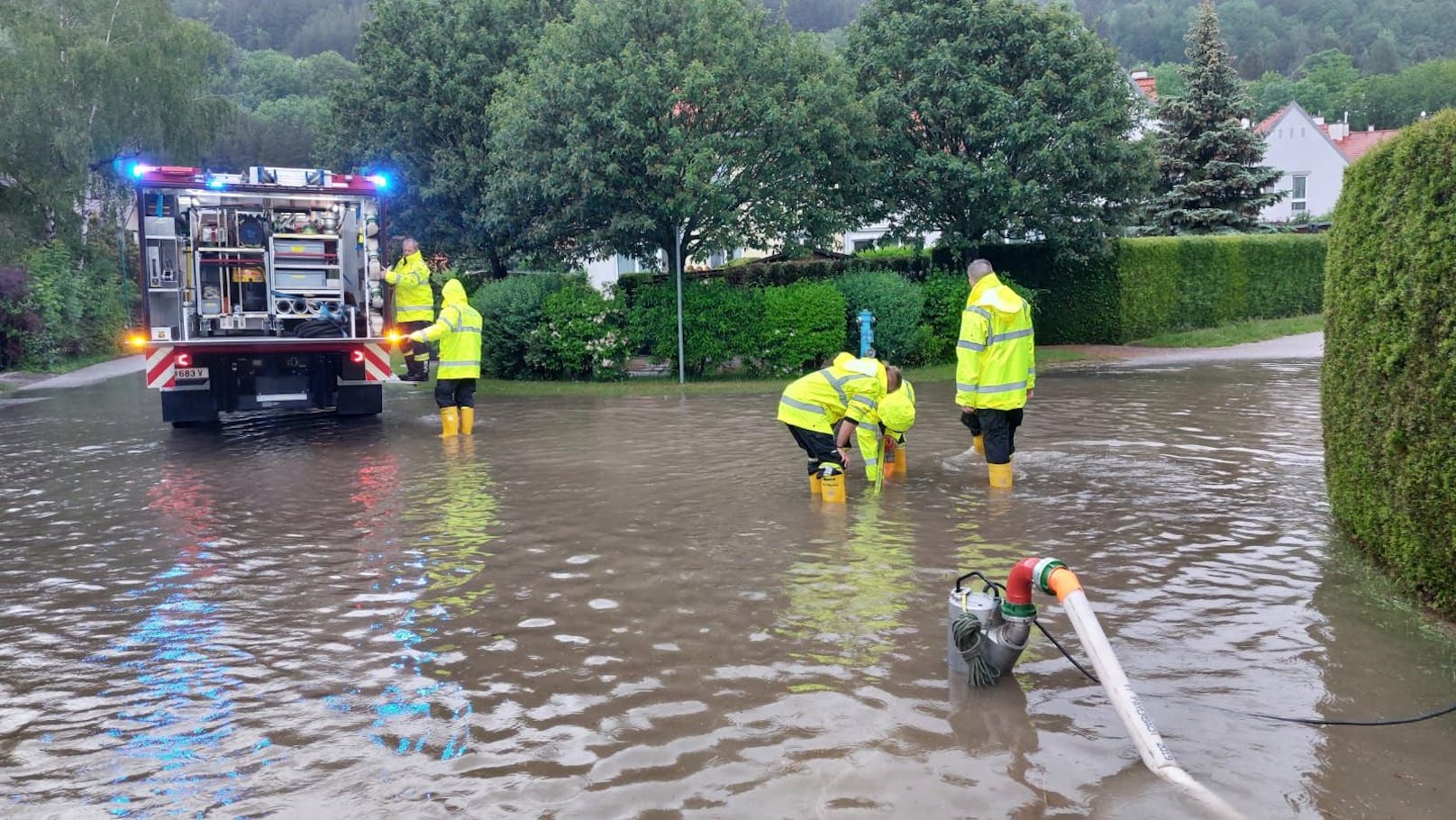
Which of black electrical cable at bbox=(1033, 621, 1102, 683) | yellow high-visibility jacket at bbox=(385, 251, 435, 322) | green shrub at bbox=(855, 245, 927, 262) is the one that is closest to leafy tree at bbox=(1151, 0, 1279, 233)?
green shrub at bbox=(855, 245, 927, 262)

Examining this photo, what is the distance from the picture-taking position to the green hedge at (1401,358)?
6.14 meters

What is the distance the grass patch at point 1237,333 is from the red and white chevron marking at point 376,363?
17.5m

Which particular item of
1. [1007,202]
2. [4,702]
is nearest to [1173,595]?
[4,702]

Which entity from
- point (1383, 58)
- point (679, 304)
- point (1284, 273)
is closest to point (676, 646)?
point (679, 304)

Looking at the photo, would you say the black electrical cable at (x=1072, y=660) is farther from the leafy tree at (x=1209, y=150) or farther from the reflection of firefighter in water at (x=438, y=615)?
the leafy tree at (x=1209, y=150)

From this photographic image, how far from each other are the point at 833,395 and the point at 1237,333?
22006 millimetres

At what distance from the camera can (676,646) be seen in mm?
6332

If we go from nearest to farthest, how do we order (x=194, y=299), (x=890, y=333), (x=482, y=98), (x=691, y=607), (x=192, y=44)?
A: (x=691, y=607), (x=194, y=299), (x=890, y=333), (x=482, y=98), (x=192, y=44)

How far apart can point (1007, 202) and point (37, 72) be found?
2579 cm

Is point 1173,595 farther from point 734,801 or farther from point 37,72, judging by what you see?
point 37,72

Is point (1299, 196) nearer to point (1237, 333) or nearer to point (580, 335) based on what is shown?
point (1237, 333)

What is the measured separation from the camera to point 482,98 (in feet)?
89.4

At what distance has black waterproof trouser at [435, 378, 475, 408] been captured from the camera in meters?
14.4

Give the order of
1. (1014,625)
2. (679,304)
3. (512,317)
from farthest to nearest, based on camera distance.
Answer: (512,317) → (679,304) → (1014,625)
